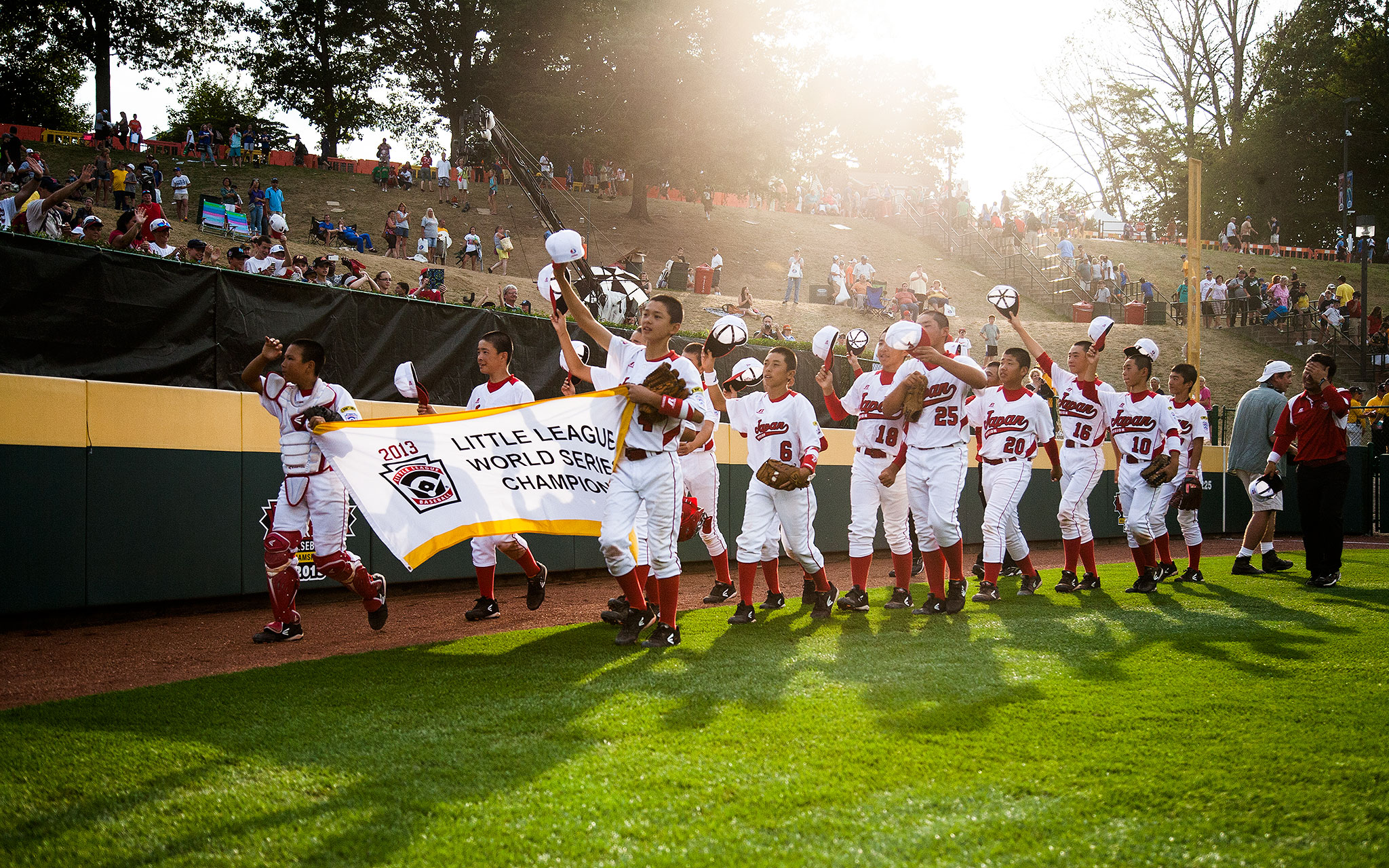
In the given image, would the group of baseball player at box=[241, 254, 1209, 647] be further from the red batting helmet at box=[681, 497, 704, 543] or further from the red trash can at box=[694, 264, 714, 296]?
the red trash can at box=[694, 264, 714, 296]

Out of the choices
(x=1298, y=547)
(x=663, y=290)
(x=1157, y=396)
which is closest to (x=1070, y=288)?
(x=663, y=290)

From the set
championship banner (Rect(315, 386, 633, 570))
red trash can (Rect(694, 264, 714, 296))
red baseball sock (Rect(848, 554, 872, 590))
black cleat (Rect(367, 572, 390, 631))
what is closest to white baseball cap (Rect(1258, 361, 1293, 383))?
red baseball sock (Rect(848, 554, 872, 590))

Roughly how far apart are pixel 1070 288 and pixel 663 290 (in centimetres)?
1694

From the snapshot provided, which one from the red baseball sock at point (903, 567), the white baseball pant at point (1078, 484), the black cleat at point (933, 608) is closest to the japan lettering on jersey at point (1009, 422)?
the white baseball pant at point (1078, 484)

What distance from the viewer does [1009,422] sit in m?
8.69

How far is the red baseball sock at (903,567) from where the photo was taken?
814cm

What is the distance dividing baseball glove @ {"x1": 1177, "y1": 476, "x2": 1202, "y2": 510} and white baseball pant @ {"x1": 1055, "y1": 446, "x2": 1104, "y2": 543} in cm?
133

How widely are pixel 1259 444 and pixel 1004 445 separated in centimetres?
441

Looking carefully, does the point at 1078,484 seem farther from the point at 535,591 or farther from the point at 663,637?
the point at 535,591

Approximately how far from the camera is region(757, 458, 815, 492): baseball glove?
7.16 metres

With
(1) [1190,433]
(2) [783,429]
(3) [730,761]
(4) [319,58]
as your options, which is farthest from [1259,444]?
(4) [319,58]

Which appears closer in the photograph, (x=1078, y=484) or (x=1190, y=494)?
(x=1078, y=484)

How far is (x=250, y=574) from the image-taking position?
818 centimetres

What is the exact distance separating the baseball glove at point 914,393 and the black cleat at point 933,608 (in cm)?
158
